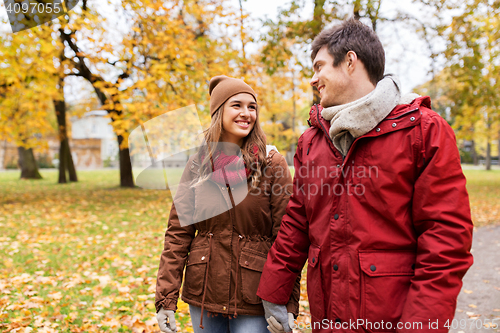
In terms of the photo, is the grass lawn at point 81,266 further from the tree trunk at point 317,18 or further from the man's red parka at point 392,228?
the tree trunk at point 317,18

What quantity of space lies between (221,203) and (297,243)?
0.49 meters

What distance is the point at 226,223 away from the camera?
1906 millimetres

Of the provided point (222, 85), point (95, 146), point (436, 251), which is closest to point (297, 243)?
point (436, 251)

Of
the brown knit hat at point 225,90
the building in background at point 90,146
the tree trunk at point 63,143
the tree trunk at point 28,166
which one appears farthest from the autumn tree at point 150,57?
the building in background at point 90,146

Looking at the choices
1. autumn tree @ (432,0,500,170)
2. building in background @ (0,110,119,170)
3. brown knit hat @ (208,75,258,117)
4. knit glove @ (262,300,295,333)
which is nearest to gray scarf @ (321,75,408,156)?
brown knit hat @ (208,75,258,117)

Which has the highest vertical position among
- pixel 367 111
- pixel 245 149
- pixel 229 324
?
pixel 367 111

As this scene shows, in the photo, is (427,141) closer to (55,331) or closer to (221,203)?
(221,203)

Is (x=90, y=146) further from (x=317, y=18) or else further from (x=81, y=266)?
(x=317, y=18)

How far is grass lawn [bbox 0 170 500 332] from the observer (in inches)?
141

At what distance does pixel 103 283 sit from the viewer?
4.55 m

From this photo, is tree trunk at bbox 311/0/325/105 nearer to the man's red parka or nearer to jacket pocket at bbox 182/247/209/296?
jacket pocket at bbox 182/247/209/296

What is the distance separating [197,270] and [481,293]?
13.6ft

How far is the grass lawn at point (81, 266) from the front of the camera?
11.8 feet

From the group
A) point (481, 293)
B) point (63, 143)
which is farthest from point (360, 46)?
point (63, 143)
